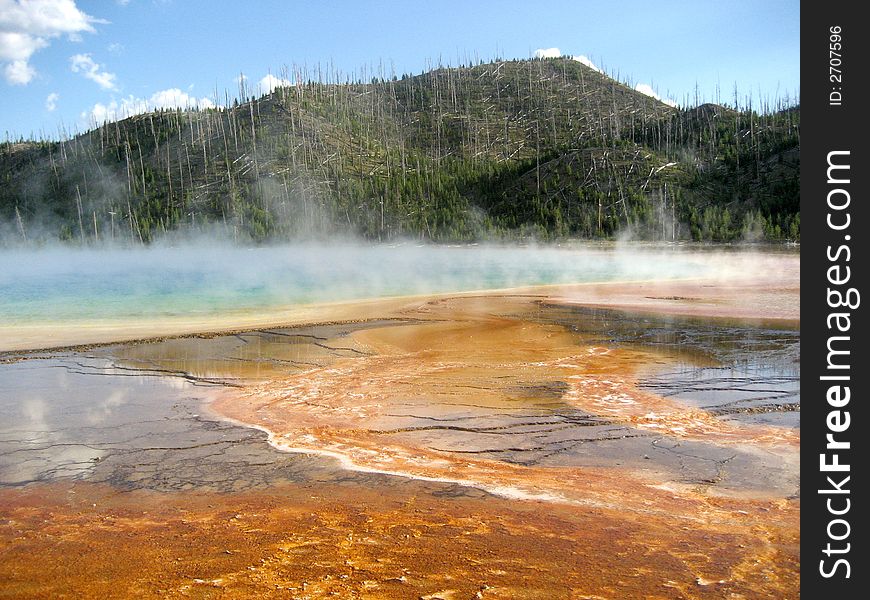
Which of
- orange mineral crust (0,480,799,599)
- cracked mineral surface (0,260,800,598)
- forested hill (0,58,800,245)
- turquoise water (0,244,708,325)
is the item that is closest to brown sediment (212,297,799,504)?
cracked mineral surface (0,260,800,598)

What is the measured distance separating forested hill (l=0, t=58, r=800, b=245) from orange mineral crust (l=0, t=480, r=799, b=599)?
6293 centimetres

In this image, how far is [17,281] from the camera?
40.7 metres

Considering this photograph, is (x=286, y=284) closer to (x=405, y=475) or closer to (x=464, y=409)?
(x=464, y=409)

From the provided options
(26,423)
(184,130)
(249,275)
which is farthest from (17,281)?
(184,130)

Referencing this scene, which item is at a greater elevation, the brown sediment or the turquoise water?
the turquoise water

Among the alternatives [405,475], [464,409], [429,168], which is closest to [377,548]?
[405,475]

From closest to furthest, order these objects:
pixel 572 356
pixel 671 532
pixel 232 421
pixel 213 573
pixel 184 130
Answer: pixel 213 573
pixel 671 532
pixel 232 421
pixel 572 356
pixel 184 130

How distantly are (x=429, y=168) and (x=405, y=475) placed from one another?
102 m

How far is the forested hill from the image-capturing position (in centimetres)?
7544

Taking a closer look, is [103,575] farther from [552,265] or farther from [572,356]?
[552,265]

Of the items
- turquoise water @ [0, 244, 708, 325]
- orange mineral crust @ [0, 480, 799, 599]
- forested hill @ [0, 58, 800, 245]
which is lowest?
orange mineral crust @ [0, 480, 799, 599]

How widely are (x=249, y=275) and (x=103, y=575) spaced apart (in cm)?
3773

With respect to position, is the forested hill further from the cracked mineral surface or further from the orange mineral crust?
the orange mineral crust

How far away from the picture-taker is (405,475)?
634cm
